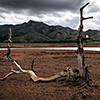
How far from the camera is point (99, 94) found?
7.11 metres

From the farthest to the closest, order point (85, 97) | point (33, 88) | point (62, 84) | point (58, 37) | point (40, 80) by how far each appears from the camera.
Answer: point (58, 37) → point (40, 80) → point (62, 84) → point (33, 88) → point (85, 97)

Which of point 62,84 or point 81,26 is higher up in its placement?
point 81,26

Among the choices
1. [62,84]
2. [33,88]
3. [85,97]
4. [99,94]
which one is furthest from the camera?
[62,84]

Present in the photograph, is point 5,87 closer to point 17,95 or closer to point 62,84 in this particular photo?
point 17,95

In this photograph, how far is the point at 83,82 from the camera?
8.20 metres

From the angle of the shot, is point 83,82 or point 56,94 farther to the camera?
point 83,82

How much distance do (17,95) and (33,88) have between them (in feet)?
3.83

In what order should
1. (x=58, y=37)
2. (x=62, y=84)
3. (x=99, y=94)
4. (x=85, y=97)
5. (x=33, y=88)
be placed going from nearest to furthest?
1. (x=85, y=97)
2. (x=99, y=94)
3. (x=33, y=88)
4. (x=62, y=84)
5. (x=58, y=37)

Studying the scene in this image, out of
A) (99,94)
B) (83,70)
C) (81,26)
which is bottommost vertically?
(99,94)

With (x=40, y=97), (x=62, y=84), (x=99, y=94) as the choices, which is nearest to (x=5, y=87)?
(x=40, y=97)

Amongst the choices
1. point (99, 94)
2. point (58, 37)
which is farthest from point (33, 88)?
point (58, 37)

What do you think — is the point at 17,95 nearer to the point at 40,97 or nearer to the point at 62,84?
the point at 40,97

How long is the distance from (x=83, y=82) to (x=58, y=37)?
612ft

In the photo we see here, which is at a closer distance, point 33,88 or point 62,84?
point 33,88
